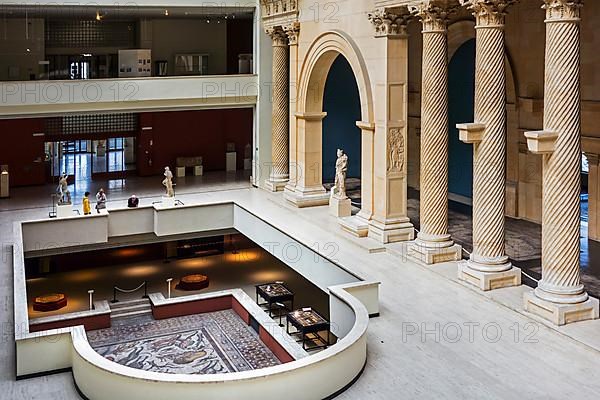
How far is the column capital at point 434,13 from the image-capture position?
15.3 m

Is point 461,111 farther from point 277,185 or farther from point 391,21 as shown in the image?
point 391,21

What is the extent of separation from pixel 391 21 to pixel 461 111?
710 centimetres

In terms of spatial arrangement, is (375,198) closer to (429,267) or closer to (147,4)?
(429,267)

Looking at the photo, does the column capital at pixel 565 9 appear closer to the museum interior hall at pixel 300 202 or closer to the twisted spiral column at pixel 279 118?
the museum interior hall at pixel 300 202

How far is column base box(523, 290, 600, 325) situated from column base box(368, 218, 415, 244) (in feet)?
16.8

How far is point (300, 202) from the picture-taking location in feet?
70.8

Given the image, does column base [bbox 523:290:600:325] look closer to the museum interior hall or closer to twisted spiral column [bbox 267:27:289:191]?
the museum interior hall

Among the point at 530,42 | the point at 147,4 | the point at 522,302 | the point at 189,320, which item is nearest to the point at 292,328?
the point at 189,320

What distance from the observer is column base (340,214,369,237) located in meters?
18.0

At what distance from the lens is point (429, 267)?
1570 centimetres

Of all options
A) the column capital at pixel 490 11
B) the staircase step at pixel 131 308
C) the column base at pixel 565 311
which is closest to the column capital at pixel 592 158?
the column capital at pixel 490 11

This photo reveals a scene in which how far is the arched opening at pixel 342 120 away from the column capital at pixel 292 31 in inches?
233

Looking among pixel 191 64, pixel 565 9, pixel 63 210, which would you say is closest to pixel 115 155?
pixel 191 64

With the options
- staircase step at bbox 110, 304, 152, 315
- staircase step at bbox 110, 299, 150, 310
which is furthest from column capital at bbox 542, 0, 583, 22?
staircase step at bbox 110, 299, 150, 310
